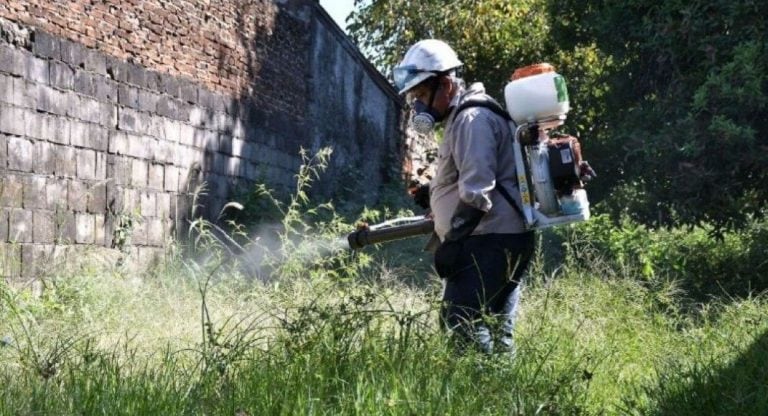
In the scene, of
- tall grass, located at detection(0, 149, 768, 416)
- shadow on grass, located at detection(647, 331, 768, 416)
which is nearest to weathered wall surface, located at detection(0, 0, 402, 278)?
tall grass, located at detection(0, 149, 768, 416)

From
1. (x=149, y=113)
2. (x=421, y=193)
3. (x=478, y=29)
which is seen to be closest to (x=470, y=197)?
(x=421, y=193)

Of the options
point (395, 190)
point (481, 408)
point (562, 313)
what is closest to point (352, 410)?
point (481, 408)

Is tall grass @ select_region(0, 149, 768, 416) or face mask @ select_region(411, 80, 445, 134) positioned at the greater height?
face mask @ select_region(411, 80, 445, 134)

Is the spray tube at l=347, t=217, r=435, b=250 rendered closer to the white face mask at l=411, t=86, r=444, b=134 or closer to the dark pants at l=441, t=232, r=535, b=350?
the dark pants at l=441, t=232, r=535, b=350

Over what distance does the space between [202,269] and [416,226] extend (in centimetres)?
401

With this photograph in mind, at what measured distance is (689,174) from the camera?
11.0 m

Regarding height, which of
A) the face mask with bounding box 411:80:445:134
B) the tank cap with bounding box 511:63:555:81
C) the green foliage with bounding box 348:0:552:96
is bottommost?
the face mask with bounding box 411:80:445:134

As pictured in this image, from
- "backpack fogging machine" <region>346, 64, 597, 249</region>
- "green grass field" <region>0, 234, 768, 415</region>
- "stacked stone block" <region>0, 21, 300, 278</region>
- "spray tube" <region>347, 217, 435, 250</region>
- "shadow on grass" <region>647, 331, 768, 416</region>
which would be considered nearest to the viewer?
"green grass field" <region>0, 234, 768, 415</region>

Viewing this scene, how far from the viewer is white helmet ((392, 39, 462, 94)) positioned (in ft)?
18.2

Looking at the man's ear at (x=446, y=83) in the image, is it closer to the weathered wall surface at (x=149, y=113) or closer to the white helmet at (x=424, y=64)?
the white helmet at (x=424, y=64)

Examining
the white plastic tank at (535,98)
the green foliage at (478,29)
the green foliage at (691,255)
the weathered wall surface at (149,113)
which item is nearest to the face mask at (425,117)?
the white plastic tank at (535,98)

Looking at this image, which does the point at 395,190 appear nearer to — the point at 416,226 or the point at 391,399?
the point at 416,226

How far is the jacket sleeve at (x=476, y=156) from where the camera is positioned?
5270 millimetres

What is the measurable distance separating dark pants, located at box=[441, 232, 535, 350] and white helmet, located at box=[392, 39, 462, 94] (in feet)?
2.72
